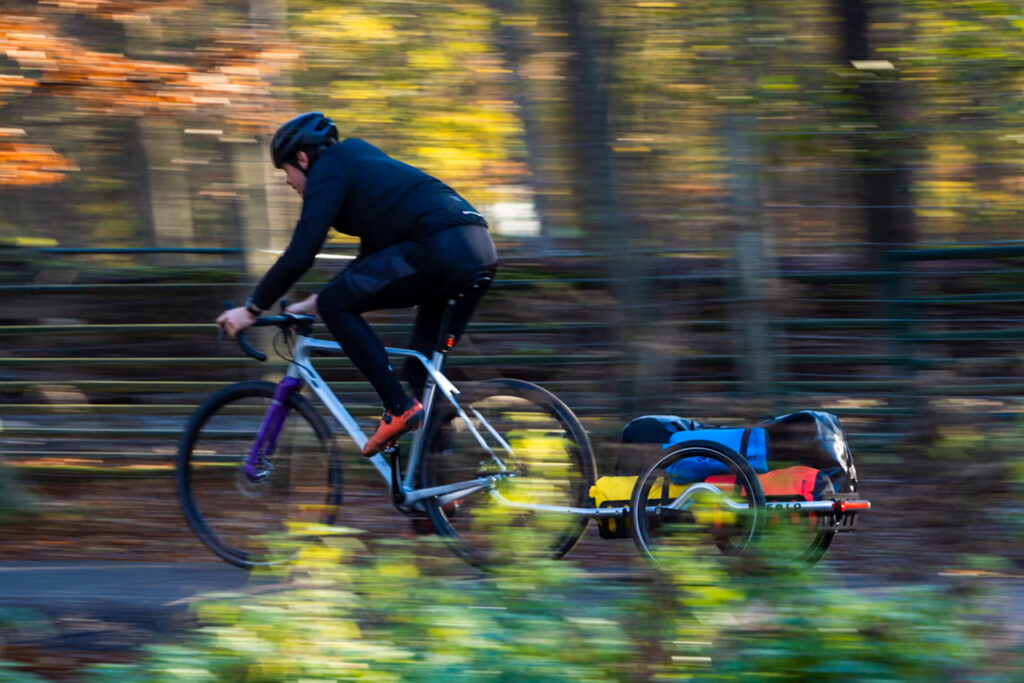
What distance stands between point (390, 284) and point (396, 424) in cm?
57

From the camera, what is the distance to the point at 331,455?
4.62 m

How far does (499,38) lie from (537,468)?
10.1ft

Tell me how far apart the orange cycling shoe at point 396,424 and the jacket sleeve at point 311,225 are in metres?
0.67

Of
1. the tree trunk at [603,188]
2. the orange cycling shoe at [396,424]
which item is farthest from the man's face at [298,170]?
the tree trunk at [603,188]

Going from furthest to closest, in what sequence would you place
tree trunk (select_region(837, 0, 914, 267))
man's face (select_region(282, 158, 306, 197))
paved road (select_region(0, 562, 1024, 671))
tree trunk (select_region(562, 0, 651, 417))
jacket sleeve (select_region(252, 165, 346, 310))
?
tree trunk (select_region(837, 0, 914, 267)) < tree trunk (select_region(562, 0, 651, 417)) < man's face (select_region(282, 158, 306, 197)) < jacket sleeve (select_region(252, 165, 346, 310)) < paved road (select_region(0, 562, 1024, 671))

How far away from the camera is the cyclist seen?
4305 mm

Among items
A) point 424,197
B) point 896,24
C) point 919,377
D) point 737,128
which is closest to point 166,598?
point 424,197

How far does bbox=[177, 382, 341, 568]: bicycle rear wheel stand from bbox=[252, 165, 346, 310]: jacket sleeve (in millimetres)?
570

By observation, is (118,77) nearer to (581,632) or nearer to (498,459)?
(498,459)

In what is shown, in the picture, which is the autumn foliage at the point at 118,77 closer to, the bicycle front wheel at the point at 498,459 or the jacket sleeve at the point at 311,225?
the jacket sleeve at the point at 311,225

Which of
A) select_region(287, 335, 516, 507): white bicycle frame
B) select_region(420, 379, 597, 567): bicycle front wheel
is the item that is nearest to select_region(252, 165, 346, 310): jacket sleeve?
select_region(287, 335, 516, 507): white bicycle frame

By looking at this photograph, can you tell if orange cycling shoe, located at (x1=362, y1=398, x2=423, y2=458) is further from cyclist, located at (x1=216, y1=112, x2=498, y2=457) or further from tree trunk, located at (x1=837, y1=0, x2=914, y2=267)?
tree trunk, located at (x1=837, y1=0, x2=914, y2=267)

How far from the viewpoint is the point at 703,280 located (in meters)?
6.11

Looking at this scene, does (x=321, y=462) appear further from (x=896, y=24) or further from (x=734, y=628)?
(x=896, y=24)
